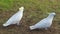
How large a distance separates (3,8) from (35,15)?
122cm

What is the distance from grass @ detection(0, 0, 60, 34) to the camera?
662 cm

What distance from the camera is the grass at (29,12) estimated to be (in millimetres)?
6617

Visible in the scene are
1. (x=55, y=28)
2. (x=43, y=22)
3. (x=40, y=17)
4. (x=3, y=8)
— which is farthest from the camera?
(x=3, y=8)

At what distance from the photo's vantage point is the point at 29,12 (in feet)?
25.6

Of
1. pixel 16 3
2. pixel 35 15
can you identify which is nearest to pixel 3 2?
pixel 16 3

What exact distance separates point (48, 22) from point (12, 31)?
1049 mm

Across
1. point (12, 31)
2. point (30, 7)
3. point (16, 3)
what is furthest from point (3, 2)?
point (12, 31)

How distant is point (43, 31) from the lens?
21.7 feet

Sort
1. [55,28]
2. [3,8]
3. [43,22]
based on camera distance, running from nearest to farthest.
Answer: [43,22]
[55,28]
[3,8]

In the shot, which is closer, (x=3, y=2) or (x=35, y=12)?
(x=35, y=12)

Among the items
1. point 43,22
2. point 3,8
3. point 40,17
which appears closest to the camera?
point 43,22

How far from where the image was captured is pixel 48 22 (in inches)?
252

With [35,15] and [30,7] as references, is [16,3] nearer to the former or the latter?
[30,7]

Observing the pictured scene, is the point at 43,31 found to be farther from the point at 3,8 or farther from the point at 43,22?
the point at 3,8
